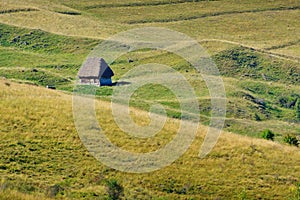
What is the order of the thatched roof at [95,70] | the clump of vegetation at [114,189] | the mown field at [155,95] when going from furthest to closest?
the thatched roof at [95,70] → the mown field at [155,95] → the clump of vegetation at [114,189]

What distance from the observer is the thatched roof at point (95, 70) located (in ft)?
282

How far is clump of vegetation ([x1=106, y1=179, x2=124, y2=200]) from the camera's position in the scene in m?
30.3

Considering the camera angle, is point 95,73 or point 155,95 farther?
point 155,95

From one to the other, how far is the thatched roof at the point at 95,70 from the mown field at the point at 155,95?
10.1 feet

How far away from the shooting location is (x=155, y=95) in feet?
297

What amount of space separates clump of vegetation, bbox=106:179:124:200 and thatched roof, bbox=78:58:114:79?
55.5 metres

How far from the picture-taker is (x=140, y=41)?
134500 millimetres

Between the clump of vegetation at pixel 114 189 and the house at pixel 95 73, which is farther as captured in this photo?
the house at pixel 95 73

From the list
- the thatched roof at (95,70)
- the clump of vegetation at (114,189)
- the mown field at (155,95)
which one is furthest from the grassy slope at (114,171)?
the thatched roof at (95,70)

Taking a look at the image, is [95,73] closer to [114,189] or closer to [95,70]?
[95,70]

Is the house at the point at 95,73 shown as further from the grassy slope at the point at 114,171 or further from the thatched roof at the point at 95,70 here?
the grassy slope at the point at 114,171

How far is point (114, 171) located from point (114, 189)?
124 inches

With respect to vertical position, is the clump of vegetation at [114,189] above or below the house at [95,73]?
below

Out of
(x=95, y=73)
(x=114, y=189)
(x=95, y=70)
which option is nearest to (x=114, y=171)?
(x=114, y=189)
